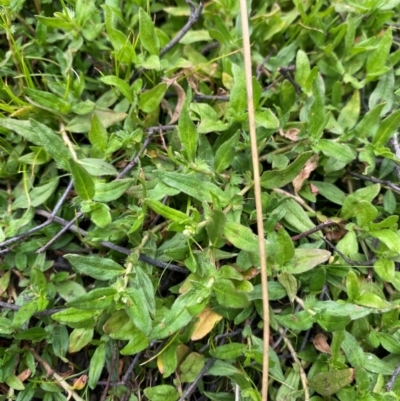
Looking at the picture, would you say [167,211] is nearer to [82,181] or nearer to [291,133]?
[82,181]

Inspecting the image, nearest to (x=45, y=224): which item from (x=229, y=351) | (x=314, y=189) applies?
(x=229, y=351)

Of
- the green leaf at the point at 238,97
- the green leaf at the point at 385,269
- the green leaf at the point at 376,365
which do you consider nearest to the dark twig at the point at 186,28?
the green leaf at the point at 238,97

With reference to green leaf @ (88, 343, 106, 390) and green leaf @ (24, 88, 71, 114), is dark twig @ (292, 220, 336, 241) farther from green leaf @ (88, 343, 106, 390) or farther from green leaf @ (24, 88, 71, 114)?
green leaf @ (24, 88, 71, 114)

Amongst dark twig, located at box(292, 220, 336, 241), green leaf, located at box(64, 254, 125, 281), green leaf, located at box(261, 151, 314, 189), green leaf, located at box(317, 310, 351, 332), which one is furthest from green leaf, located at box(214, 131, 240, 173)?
green leaf, located at box(317, 310, 351, 332)

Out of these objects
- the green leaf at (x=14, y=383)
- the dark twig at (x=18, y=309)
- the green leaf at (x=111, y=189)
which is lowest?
the green leaf at (x=14, y=383)

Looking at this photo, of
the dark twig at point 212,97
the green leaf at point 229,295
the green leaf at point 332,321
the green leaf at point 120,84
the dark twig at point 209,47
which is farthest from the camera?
the dark twig at point 209,47

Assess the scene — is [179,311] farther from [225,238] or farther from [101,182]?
[101,182]

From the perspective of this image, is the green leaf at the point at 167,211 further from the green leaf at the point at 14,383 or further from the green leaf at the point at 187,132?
the green leaf at the point at 14,383
